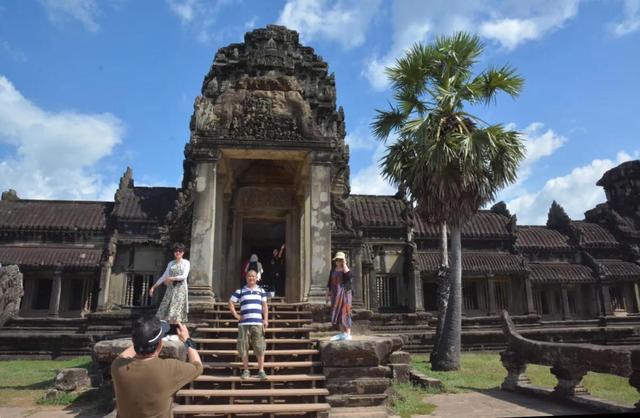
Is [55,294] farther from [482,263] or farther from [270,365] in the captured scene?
[482,263]

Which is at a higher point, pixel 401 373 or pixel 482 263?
pixel 482 263

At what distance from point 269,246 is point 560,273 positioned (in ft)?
62.7

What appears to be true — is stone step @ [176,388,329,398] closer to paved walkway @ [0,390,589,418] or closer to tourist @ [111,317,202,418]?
paved walkway @ [0,390,589,418]

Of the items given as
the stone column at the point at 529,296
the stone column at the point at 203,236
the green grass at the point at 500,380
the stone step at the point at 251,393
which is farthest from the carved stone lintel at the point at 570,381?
the stone column at the point at 529,296

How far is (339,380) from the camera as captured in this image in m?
6.84

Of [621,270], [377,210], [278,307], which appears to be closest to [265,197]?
[278,307]

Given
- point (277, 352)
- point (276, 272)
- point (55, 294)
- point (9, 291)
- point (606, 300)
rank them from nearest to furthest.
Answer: point (277, 352) < point (9, 291) < point (276, 272) < point (55, 294) < point (606, 300)

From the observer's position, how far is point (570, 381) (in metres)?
8.34

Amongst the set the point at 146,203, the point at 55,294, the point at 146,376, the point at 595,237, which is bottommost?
the point at 146,376

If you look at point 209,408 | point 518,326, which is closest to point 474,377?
point 209,408

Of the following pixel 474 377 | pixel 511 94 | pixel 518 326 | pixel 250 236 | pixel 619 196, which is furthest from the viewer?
pixel 619 196

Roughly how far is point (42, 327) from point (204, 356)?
18.2 m

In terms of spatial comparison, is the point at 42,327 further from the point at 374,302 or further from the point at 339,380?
the point at 339,380

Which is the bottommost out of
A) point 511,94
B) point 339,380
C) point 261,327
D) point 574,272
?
point 339,380
